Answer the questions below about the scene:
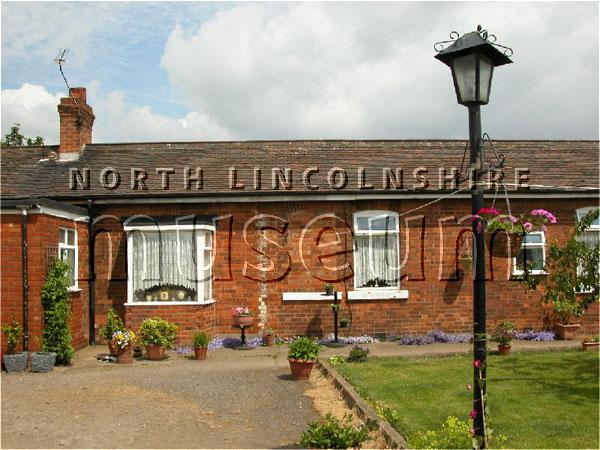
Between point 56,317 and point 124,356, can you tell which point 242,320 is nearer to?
point 124,356

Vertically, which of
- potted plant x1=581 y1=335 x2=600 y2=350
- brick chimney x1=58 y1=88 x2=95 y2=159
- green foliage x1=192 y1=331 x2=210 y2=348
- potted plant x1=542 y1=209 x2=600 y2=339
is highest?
brick chimney x1=58 y1=88 x2=95 y2=159

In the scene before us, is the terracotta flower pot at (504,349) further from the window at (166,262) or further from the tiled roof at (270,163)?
the window at (166,262)

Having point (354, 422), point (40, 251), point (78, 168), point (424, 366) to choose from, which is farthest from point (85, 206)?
point (354, 422)

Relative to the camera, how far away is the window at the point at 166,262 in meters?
13.8

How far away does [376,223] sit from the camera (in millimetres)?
14539

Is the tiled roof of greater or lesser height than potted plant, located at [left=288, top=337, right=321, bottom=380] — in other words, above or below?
above

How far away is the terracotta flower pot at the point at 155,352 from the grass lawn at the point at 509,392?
153 inches

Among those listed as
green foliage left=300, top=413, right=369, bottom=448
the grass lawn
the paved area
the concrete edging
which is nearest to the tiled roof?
the paved area

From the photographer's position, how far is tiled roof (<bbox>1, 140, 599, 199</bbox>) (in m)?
14.6

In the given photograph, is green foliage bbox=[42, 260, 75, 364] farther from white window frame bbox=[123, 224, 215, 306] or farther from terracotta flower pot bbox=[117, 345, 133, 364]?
white window frame bbox=[123, 224, 215, 306]

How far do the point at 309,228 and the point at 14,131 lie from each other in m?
25.3

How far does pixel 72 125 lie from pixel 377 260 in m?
9.16

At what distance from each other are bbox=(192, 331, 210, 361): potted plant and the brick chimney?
725 cm

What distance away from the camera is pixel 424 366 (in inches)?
428
